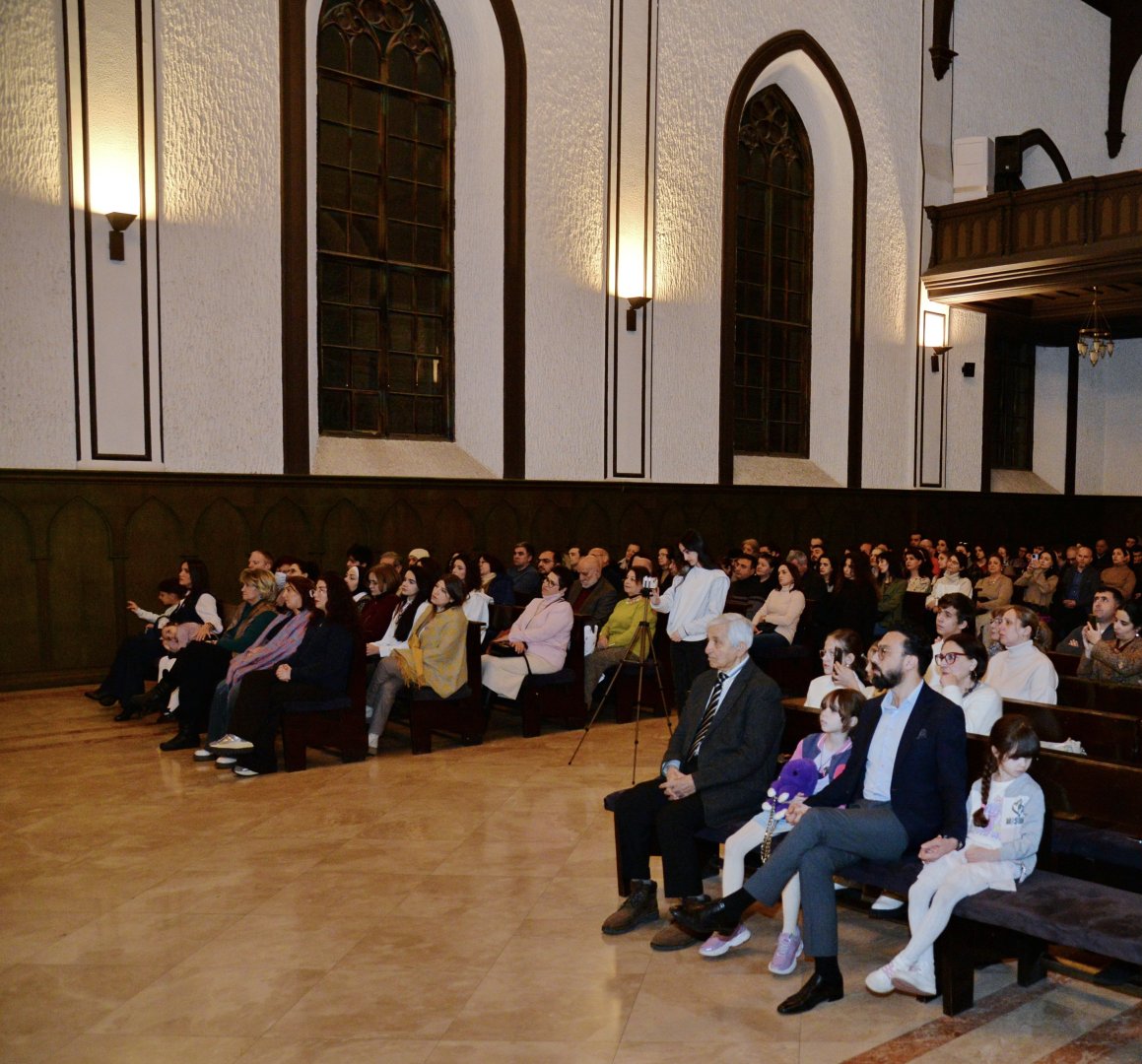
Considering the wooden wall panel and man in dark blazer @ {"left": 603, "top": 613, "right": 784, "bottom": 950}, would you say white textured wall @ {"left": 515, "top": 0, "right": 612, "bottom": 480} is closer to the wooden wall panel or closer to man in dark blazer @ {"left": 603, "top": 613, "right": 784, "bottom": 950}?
the wooden wall panel

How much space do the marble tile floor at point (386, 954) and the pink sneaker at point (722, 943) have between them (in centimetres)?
4

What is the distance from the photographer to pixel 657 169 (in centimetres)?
1439

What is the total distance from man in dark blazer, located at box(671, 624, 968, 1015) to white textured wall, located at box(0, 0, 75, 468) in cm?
765

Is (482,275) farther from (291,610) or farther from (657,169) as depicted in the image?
(291,610)

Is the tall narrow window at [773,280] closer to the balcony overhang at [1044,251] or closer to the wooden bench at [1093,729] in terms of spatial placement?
the balcony overhang at [1044,251]

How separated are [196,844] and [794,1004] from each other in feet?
10.6

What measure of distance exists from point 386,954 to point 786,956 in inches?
60.1

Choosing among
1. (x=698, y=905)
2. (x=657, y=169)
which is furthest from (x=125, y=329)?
(x=698, y=905)

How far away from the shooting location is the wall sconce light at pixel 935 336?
18453mm

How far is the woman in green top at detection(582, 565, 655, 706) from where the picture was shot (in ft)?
29.9

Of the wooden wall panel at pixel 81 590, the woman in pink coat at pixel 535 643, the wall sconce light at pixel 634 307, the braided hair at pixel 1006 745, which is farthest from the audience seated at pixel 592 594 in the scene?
the braided hair at pixel 1006 745

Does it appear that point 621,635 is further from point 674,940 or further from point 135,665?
point 674,940

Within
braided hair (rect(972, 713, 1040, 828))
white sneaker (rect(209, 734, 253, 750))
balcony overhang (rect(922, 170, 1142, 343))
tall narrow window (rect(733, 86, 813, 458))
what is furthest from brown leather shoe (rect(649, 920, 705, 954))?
balcony overhang (rect(922, 170, 1142, 343))

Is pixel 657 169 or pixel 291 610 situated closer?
pixel 291 610
